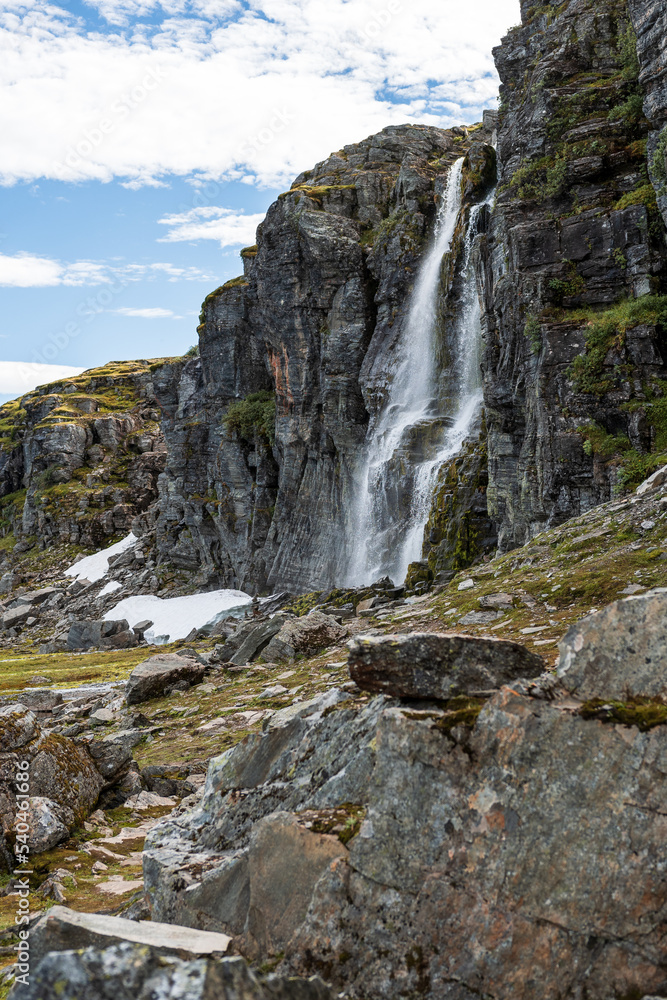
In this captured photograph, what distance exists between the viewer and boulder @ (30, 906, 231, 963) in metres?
4.59

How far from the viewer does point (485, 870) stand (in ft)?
16.5

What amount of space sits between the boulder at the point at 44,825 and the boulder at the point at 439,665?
23.5 feet

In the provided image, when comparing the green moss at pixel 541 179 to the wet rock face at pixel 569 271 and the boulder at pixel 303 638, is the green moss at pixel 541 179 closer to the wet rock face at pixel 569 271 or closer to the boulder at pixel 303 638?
the wet rock face at pixel 569 271

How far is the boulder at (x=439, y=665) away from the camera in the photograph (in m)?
6.58

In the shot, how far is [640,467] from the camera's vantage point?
80.0ft

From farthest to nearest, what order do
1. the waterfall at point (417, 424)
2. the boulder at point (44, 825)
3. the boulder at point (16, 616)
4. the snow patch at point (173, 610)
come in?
the boulder at point (16, 616) → the snow patch at point (173, 610) → the waterfall at point (417, 424) → the boulder at point (44, 825)

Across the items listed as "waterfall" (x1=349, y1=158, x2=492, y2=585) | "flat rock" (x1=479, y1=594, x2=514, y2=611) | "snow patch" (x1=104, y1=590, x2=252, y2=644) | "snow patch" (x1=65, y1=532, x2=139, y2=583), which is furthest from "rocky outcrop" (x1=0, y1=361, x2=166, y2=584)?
"flat rock" (x1=479, y1=594, x2=514, y2=611)

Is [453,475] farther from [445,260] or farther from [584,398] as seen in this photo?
[445,260]

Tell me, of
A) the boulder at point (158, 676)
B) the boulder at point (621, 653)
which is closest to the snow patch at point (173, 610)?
the boulder at point (158, 676)

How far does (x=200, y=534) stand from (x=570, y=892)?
7212 centimetres

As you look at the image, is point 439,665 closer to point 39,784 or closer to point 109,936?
point 109,936

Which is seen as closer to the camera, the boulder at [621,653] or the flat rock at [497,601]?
the boulder at [621,653]

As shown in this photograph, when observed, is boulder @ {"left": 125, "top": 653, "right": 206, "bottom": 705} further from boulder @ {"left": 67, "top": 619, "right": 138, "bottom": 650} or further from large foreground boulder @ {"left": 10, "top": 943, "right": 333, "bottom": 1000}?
boulder @ {"left": 67, "top": 619, "right": 138, "bottom": 650}

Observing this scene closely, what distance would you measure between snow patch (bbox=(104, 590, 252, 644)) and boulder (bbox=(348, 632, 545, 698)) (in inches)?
2014
